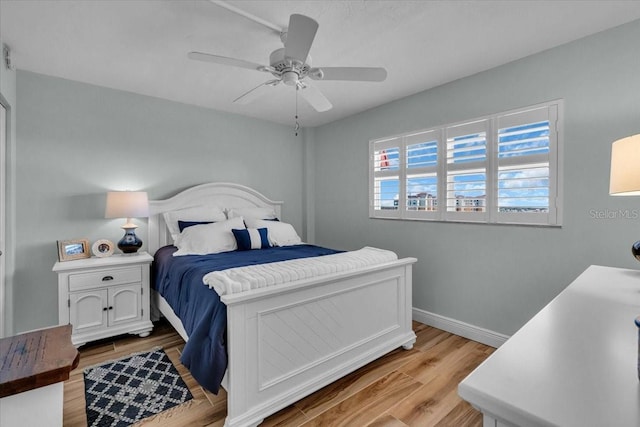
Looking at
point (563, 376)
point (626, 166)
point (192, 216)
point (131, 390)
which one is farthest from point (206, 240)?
point (626, 166)

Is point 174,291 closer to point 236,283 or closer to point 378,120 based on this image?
point 236,283

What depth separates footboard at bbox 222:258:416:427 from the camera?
1.67m

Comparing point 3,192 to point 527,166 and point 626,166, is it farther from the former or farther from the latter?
point 527,166

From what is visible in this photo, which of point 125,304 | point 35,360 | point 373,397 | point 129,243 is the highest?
point 129,243

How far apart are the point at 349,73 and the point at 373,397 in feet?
7.01

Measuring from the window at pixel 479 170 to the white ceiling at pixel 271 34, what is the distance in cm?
52

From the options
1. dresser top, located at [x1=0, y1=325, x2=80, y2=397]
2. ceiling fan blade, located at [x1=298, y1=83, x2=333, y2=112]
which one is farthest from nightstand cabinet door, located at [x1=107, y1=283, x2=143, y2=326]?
ceiling fan blade, located at [x1=298, y1=83, x2=333, y2=112]

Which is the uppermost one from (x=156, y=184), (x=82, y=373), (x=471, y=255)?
(x=156, y=184)

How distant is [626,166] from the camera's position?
117 cm

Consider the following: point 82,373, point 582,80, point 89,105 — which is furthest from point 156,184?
point 582,80

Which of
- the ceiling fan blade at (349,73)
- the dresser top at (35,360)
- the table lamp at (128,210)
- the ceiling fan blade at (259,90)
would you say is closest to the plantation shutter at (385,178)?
the ceiling fan blade at (349,73)

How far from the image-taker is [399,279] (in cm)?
257

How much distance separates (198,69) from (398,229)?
8.47ft

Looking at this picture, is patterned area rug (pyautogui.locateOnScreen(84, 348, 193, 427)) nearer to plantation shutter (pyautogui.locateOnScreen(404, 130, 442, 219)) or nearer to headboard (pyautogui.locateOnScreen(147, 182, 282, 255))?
headboard (pyautogui.locateOnScreen(147, 182, 282, 255))
